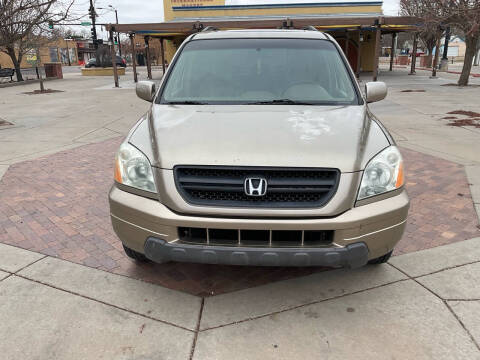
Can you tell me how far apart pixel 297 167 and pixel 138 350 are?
1473 mm

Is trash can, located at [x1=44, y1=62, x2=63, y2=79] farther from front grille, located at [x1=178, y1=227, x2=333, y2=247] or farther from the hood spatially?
front grille, located at [x1=178, y1=227, x2=333, y2=247]

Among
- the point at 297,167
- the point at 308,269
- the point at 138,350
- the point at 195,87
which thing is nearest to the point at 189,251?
the point at 138,350

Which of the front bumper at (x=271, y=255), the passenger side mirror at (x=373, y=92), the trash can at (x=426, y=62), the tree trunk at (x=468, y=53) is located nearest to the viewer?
the front bumper at (x=271, y=255)

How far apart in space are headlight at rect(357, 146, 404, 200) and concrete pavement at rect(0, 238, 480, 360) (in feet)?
2.83

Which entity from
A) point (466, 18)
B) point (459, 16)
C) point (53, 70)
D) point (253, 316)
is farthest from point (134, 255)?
point (53, 70)

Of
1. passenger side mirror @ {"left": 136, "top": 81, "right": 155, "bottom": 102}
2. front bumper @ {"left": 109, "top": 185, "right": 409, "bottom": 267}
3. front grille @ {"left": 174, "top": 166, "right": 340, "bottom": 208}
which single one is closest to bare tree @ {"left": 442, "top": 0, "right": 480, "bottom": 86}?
passenger side mirror @ {"left": 136, "top": 81, "right": 155, "bottom": 102}

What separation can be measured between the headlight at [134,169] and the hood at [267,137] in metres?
0.11

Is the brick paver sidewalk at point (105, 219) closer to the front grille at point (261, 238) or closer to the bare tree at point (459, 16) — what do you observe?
the front grille at point (261, 238)

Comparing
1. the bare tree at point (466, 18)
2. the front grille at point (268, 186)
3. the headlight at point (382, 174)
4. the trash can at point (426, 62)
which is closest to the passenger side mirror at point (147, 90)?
the front grille at point (268, 186)

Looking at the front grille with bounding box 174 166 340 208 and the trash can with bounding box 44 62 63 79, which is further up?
the front grille with bounding box 174 166 340 208

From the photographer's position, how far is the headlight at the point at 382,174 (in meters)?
2.55

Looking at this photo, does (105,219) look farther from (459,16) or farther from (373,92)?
(459,16)

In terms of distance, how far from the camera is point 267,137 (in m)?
2.67

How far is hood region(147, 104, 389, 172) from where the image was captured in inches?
98.7
